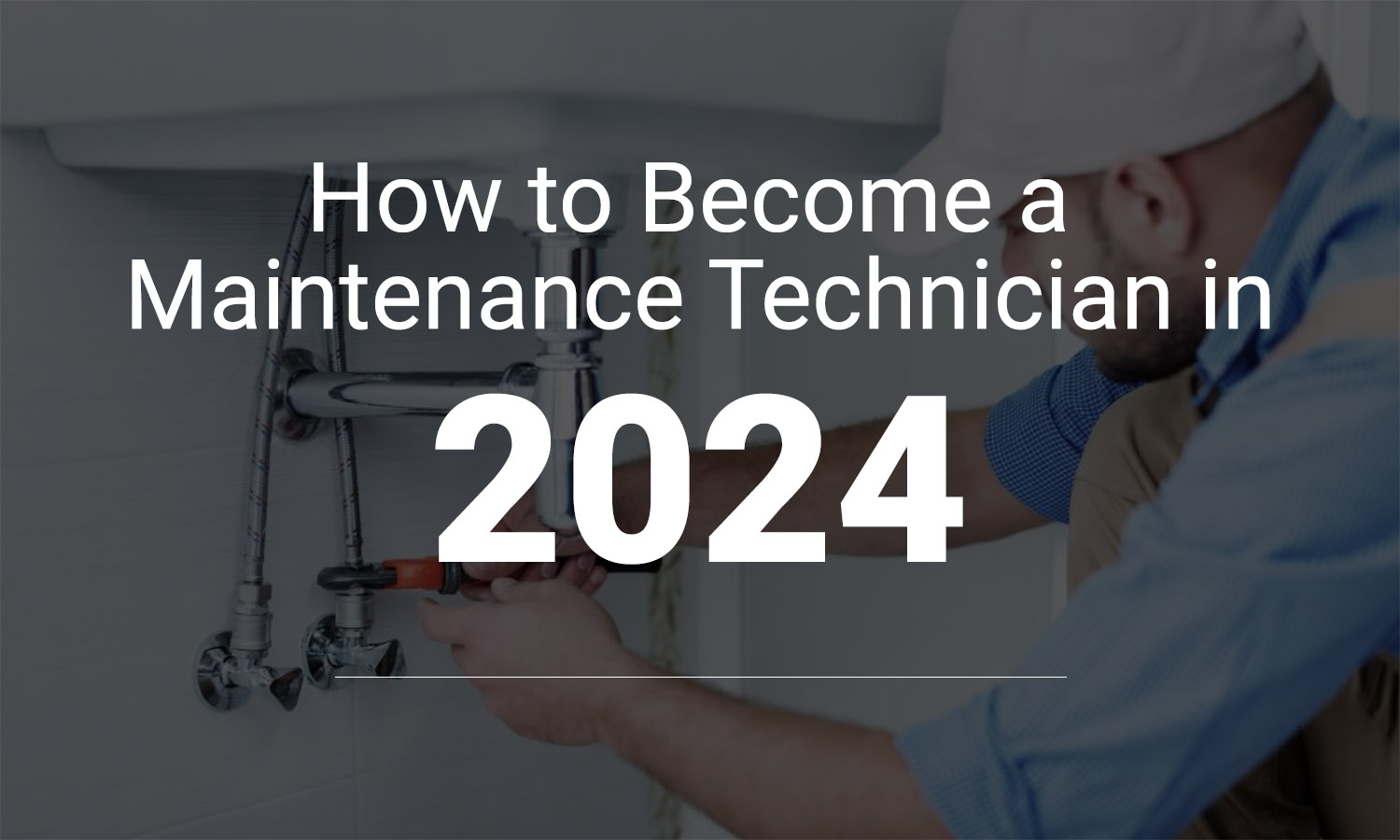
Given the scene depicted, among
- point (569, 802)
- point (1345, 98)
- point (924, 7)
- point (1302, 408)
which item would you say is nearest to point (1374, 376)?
point (1302, 408)

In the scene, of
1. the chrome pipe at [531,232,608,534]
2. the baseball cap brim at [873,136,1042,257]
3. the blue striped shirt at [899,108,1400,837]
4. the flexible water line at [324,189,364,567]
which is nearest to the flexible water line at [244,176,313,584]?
the flexible water line at [324,189,364,567]

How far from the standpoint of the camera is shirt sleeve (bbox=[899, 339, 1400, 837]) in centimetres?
64

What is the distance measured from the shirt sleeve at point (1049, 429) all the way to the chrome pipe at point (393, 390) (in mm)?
384

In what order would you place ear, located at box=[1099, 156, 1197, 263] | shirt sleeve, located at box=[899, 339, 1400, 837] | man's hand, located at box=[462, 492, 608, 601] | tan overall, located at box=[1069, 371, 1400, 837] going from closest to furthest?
shirt sleeve, located at box=[899, 339, 1400, 837]
ear, located at box=[1099, 156, 1197, 263]
tan overall, located at box=[1069, 371, 1400, 837]
man's hand, located at box=[462, 492, 608, 601]

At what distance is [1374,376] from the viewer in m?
0.65

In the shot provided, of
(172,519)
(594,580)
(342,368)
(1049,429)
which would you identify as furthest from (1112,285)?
(172,519)

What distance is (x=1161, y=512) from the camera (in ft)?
2.23

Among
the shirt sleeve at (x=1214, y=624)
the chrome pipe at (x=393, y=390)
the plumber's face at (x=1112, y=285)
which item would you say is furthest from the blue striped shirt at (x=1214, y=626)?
the chrome pipe at (x=393, y=390)

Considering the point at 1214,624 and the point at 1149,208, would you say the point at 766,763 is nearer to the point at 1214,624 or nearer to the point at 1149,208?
the point at 1214,624

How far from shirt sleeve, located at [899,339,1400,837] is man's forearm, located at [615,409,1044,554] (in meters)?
0.44

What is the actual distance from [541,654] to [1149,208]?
1.36ft

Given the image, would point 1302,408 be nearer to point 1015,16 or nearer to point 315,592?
point 1015,16

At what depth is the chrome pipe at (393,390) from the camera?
92 cm

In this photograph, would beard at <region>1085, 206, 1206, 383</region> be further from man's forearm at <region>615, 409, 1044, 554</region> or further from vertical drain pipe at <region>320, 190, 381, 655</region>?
vertical drain pipe at <region>320, 190, 381, 655</region>
